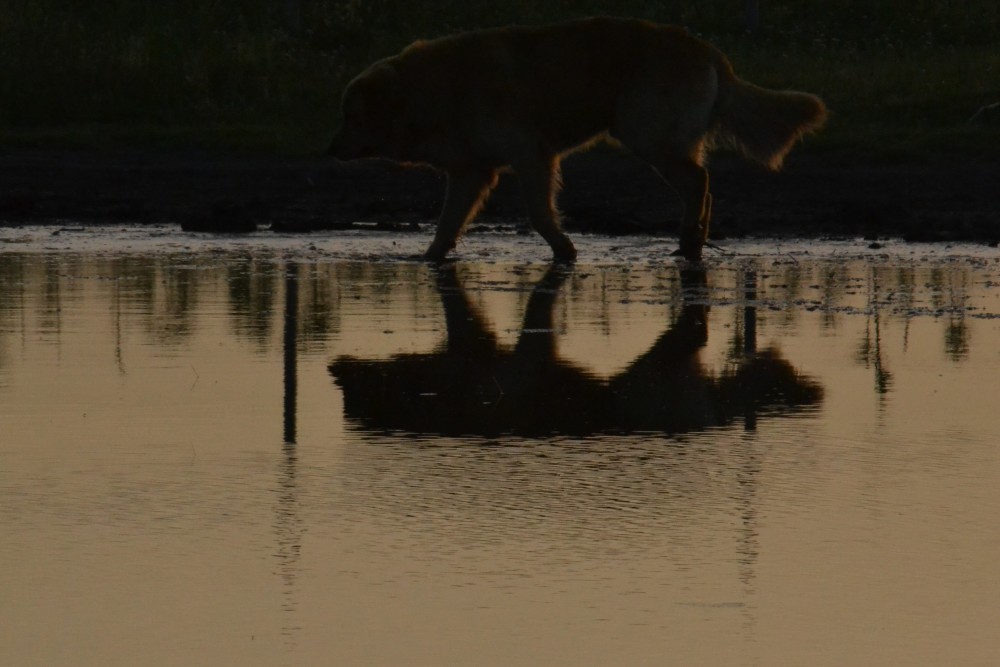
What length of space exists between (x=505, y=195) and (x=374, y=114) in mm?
6052

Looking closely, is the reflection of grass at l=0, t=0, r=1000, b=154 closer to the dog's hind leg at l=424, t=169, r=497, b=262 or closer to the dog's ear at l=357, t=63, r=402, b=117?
the dog's hind leg at l=424, t=169, r=497, b=262

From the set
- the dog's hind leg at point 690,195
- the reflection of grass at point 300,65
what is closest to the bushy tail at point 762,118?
the dog's hind leg at point 690,195

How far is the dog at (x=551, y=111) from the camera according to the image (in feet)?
46.3

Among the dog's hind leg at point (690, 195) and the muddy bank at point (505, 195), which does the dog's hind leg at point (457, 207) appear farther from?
the muddy bank at point (505, 195)

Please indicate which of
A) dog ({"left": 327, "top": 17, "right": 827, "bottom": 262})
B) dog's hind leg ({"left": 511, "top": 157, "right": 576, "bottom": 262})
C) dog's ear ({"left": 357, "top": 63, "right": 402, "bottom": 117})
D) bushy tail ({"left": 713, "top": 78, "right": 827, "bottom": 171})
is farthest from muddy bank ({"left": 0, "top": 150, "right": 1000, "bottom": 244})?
dog's ear ({"left": 357, "top": 63, "right": 402, "bottom": 117})

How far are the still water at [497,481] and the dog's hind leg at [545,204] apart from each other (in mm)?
2521

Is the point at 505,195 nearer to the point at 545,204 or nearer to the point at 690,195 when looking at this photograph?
the point at 690,195

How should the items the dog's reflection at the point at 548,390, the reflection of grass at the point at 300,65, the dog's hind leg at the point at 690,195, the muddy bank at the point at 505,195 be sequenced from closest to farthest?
the dog's reflection at the point at 548,390
the dog's hind leg at the point at 690,195
the muddy bank at the point at 505,195
the reflection of grass at the point at 300,65

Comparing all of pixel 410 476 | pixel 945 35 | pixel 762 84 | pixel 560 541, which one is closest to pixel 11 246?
pixel 410 476

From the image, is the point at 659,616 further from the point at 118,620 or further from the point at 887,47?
the point at 887,47

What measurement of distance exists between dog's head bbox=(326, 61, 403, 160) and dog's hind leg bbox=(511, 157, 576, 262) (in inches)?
31.8

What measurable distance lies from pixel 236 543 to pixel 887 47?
26.7 m

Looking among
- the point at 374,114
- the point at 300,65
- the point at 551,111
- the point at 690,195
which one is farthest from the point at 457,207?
the point at 300,65

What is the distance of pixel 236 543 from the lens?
5.71m
